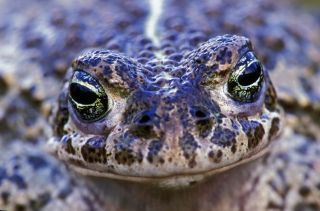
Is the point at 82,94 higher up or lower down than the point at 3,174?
higher up

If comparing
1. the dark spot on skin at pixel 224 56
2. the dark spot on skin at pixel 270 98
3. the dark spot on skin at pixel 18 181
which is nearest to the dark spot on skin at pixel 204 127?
the dark spot on skin at pixel 224 56

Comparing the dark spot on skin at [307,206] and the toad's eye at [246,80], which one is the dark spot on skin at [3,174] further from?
the dark spot on skin at [307,206]

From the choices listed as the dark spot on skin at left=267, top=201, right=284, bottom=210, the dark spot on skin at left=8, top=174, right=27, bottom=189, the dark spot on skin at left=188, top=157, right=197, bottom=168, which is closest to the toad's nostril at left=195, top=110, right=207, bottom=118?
the dark spot on skin at left=188, top=157, right=197, bottom=168

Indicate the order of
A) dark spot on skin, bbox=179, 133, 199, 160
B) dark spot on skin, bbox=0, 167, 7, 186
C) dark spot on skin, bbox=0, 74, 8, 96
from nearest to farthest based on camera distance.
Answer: dark spot on skin, bbox=179, 133, 199, 160, dark spot on skin, bbox=0, 167, 7, 186, dark spot on skin, bbox=0, 74, 8, 96

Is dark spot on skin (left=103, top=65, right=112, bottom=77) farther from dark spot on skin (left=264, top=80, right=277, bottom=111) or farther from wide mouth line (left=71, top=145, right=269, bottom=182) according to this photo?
dark spot on skin (left=264, top=80, right=277, bottom=111)

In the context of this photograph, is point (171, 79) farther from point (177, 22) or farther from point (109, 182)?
point (177, 22)

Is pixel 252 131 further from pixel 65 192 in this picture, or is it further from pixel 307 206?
pixel 65 192

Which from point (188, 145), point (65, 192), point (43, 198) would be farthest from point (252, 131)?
point (43, 198)
